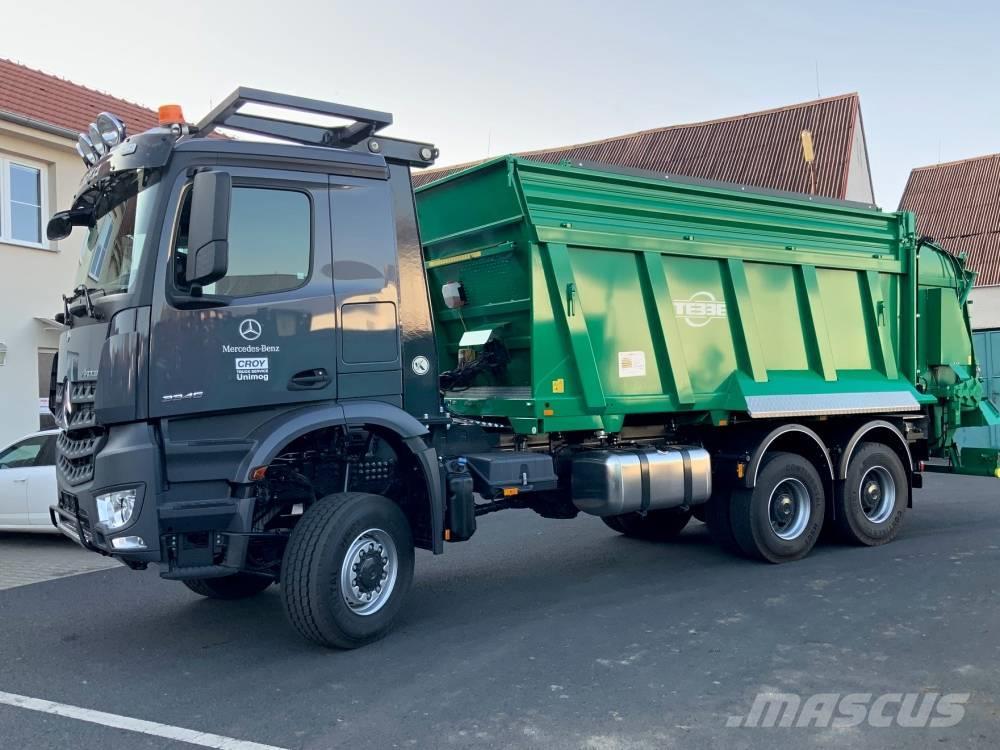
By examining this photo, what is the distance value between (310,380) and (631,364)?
9.20 feet

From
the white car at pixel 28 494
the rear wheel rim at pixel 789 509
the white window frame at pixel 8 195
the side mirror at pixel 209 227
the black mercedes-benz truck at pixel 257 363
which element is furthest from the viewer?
the white window frame at pixel 8 195

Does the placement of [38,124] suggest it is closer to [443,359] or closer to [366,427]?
[443,359]

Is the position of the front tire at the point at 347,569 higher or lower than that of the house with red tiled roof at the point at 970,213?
lower

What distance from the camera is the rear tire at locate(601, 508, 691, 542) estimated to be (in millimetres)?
9266

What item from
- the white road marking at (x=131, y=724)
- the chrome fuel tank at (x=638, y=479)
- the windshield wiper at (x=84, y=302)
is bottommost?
the white road marking at (x=131, y=724)

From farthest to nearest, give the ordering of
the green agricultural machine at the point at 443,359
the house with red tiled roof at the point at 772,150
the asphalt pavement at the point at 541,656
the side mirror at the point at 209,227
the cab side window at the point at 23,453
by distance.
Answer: the house with red tiled roof at the point at 772,150, the cab side window at the point at 23,453, the green agricultural machine at the point at 443,359, the side mirror at the point at 209,227, the asphalt pavement at the point at 541,656

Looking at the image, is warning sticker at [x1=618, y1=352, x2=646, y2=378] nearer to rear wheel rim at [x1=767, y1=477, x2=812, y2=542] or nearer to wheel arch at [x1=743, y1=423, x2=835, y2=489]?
wheel arch at [x1=743, y1=423, x2=835, y2=489]

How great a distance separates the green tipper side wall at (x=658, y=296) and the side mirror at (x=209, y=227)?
2343 millimetres

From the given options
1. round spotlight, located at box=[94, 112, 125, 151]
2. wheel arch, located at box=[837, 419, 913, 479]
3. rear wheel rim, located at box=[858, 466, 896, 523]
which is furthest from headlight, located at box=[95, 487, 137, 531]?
rear wheel rim, located at box=[858, 466, 896, 523]

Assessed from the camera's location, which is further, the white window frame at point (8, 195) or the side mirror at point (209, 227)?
the white window frame at point (8, 195)

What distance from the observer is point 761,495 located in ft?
26.0

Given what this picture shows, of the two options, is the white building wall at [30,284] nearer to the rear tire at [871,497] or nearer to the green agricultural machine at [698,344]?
the green agricultural machine at [698,344]

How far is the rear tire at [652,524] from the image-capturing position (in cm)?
927

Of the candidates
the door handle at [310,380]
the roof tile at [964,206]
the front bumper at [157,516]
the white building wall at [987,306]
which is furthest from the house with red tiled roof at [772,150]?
the front bumper at [157,516]
